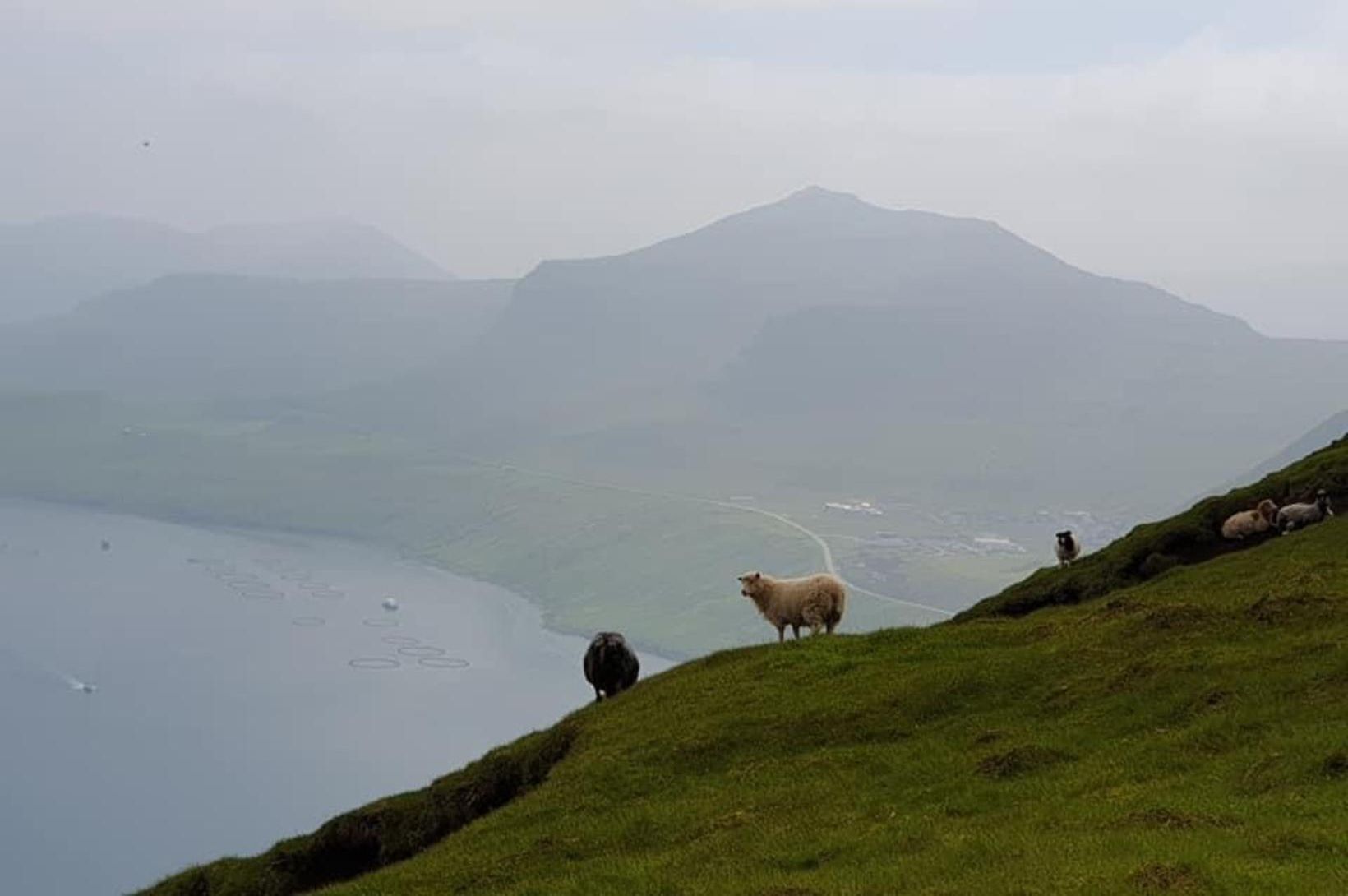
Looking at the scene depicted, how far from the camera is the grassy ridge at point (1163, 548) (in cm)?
3781

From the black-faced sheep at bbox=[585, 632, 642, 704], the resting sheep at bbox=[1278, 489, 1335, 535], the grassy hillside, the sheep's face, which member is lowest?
the grassy hillside

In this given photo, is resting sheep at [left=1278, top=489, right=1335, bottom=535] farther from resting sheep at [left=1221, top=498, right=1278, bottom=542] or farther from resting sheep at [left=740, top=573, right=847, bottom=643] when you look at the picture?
resting sheep at [left=740, top=573, right=847, bottom=643]

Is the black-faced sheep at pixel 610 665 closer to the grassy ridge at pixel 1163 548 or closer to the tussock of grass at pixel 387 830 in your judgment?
the tussock of grass at pixel 387 830

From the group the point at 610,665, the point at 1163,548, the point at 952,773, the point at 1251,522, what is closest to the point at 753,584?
the point at 610,665

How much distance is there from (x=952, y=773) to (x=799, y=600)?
16606mm

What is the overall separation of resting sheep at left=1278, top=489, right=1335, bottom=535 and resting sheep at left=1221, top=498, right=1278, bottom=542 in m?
0.61

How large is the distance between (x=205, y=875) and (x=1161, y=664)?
2667cm

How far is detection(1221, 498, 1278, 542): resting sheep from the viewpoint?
37.2 m

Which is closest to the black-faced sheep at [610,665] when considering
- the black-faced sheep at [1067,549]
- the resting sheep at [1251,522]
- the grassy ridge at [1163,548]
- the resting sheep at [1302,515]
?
the grassy ridge at [1163,548]

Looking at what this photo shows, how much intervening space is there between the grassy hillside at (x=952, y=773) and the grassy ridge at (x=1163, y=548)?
4243 mm

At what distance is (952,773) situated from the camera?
2000 centimetres

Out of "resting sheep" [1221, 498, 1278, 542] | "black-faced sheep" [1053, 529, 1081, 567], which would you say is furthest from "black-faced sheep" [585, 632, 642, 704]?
"resting sheep" [1221, 498, 1278, 542]

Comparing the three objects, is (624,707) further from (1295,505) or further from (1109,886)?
(1295,505)

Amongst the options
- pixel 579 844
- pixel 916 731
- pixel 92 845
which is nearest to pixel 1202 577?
pixel 916 731
